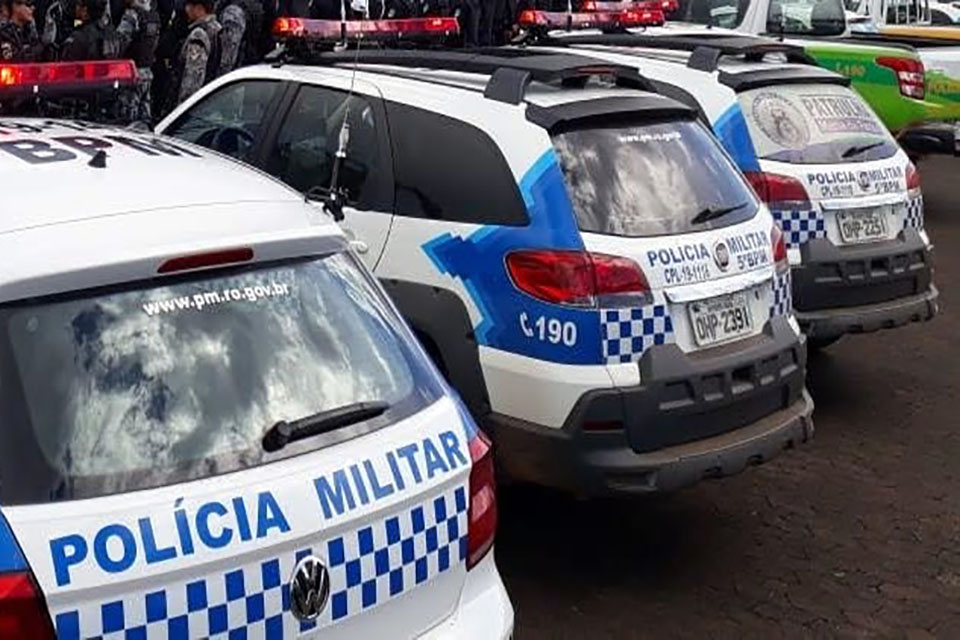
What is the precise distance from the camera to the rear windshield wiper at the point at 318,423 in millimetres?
2564

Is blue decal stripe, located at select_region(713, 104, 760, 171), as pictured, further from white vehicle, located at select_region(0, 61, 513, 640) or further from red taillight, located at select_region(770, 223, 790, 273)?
white vehicle, located at select_region(0, 61, 513, 640)

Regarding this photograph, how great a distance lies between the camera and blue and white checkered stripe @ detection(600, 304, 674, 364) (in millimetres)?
4375

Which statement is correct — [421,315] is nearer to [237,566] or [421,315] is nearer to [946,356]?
[237,566]

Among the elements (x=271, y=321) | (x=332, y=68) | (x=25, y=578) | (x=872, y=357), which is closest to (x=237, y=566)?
(x=25, y=578)

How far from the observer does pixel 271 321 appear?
8.91ft

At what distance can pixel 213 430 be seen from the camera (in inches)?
99.0

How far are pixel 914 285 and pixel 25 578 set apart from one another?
538 centimetres

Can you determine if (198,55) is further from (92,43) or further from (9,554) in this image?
(9,554)

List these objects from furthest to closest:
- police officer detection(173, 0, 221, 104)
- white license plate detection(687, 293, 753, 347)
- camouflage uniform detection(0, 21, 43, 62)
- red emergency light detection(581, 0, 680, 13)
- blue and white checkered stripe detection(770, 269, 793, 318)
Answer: police officer detection(173, 0, 221, 104)
red emergency light detection(581, 0, 680, 13)
camouflage uniform detection(0, 21, 43, 62)
blue and white checkered stripe detection(770, 269, 793, 318)
white license plate detection(687, 293, 753, 347)

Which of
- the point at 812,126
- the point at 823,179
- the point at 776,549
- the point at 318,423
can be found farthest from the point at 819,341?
the point at 318,423

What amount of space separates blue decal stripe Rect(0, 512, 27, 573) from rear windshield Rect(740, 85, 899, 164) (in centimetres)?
484

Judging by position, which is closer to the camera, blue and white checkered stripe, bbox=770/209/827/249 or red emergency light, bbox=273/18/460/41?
red emergency light, bbox=273/18/460/41

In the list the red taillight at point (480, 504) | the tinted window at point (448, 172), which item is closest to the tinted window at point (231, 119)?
the tinted window at point (448, 172)

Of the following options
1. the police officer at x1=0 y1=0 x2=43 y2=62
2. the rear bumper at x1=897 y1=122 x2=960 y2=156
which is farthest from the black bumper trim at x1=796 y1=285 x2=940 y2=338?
the police officer at x1=0 y1=0 x2=43 y2=62
